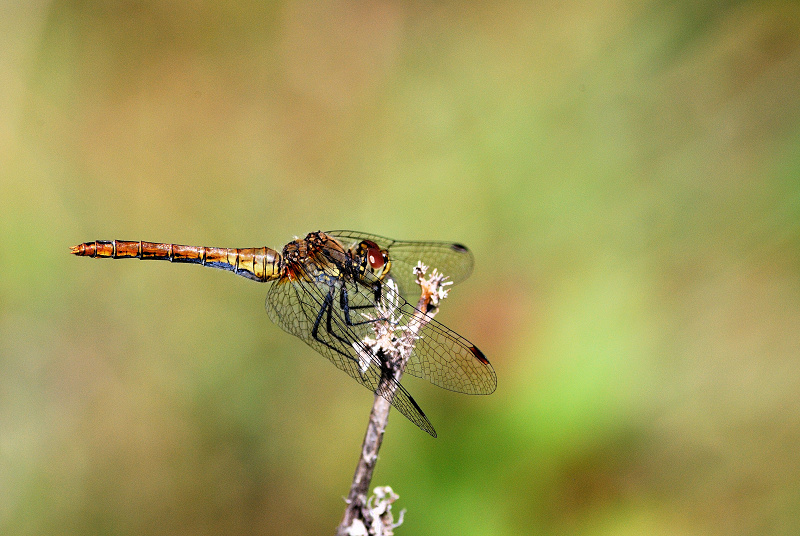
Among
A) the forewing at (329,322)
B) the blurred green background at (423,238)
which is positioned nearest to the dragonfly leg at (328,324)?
the forewing at (329,322)

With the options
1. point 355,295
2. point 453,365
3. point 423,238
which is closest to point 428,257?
point 423,238

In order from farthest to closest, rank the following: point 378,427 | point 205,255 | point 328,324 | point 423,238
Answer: point 423,238 → point 205,255 → point 328,324 → point 378,427

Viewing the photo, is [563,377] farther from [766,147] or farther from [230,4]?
[230,4]

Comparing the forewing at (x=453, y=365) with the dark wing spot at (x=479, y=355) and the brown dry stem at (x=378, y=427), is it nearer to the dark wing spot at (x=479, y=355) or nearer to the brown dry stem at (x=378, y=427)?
the dark wing spot at (x=479, y=355)

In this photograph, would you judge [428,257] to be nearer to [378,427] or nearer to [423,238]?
[423,238]

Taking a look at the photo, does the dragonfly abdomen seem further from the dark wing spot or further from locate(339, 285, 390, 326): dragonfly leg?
the dark wing spot

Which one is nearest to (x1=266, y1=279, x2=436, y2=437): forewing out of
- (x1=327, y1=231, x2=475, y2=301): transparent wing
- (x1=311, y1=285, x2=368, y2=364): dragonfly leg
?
(x1=311, y1=285, x2=368, y2=364): dragonfly leg
